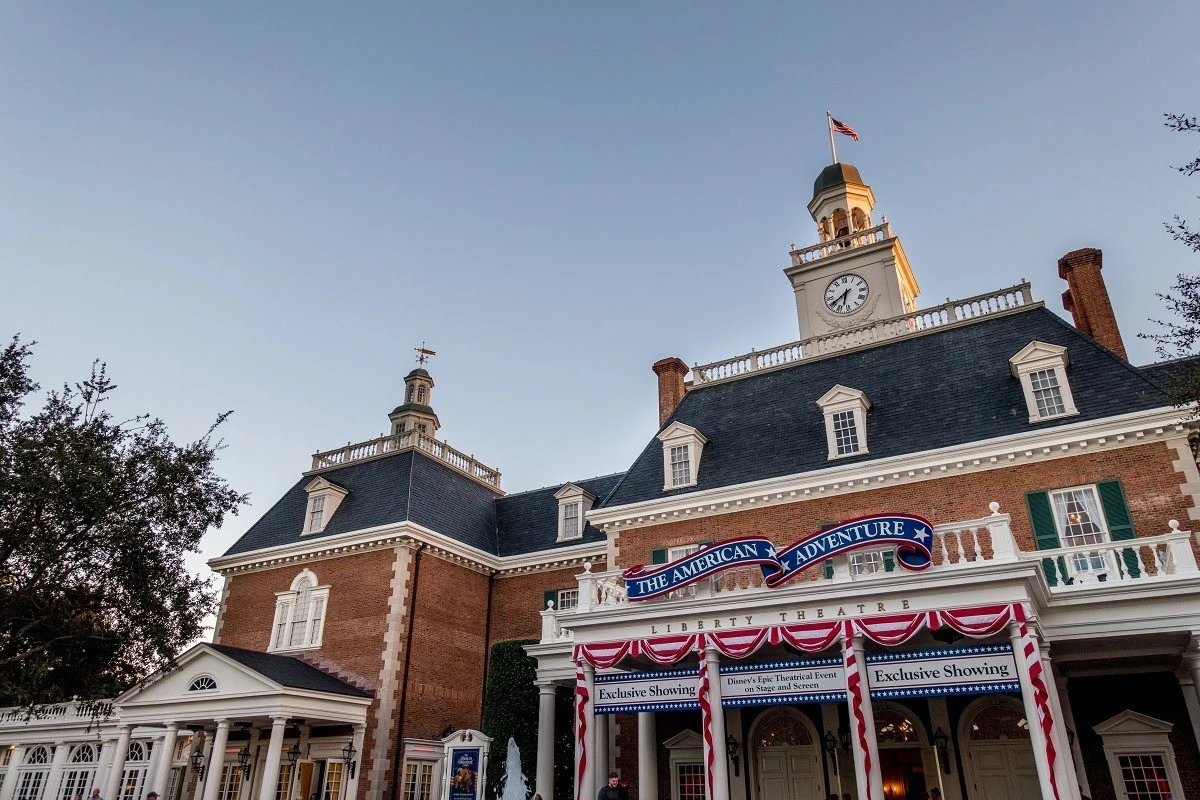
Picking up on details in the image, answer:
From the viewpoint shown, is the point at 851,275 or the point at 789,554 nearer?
the point at 789,554

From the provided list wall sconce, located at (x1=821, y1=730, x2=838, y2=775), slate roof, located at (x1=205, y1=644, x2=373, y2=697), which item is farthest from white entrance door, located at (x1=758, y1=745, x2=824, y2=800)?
slate roof, located at (x1=205, y1=644, x2=373, y2=697)

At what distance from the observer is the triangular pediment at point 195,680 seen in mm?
22719

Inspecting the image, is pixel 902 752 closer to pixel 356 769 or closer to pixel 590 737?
pixel 590 737

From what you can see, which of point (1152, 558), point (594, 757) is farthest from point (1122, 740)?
point (594, 757)

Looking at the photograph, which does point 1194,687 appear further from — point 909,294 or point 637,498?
point 909,294

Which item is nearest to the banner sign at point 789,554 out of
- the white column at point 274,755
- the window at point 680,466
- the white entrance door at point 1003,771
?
the window at point 680,466

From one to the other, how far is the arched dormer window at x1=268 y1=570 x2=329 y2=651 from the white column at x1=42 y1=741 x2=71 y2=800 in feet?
25.5

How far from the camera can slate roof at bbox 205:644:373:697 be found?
23.1m

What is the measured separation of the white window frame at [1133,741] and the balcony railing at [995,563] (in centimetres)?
328

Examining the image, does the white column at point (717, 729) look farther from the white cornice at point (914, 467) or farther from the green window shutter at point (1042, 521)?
the green window shutter at point (1042, 521)

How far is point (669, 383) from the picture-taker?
30406 millimetres

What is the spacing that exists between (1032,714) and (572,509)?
18.7 m

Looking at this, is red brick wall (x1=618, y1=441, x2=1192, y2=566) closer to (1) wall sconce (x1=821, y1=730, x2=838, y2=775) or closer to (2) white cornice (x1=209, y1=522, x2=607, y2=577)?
(1) wall sconce (x1=821, y1=730, x2=838, y2=775)

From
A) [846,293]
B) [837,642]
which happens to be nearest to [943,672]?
[837,642]
